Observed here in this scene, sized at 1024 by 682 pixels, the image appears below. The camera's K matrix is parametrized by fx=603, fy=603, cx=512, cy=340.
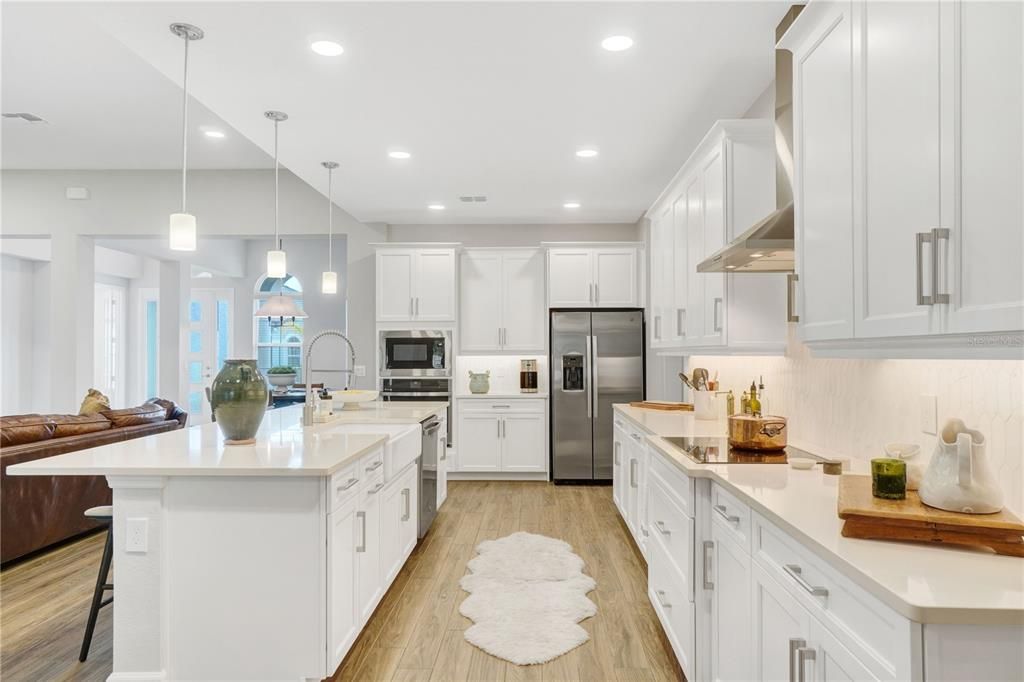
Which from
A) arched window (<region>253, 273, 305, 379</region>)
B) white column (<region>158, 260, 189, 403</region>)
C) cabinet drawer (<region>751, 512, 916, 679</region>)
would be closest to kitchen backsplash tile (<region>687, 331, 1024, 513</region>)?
cabinet drawer (<region>751, 512, 916, 679</region>)

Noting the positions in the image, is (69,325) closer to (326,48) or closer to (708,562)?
(326,48)

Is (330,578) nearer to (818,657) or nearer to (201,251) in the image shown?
(818,657)

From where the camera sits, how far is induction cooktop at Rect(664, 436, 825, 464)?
239 centimetres

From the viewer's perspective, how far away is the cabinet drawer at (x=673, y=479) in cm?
232

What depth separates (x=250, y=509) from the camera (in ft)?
7.46

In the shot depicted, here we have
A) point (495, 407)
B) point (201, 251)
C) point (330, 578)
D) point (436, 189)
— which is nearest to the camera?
point (330, 578)

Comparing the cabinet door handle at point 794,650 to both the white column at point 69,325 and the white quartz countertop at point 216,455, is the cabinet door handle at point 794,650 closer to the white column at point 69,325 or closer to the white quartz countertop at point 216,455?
the white quartz countertop at point 216,455

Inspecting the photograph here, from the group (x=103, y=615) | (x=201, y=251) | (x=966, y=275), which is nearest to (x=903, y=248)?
(x=966, y=275)

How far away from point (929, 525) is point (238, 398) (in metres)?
2.50

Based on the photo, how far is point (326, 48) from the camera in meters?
2.83

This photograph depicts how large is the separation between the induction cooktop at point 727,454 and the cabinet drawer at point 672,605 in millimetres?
484

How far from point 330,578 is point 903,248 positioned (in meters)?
2.15

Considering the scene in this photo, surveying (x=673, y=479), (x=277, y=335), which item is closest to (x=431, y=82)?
(x=673, y=479)

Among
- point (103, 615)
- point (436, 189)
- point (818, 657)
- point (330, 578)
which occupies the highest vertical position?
point (436, 189)
